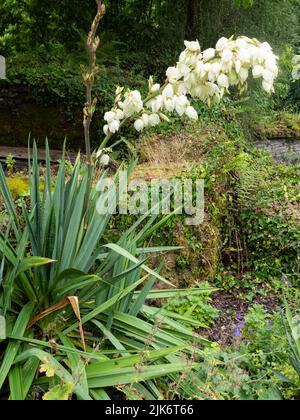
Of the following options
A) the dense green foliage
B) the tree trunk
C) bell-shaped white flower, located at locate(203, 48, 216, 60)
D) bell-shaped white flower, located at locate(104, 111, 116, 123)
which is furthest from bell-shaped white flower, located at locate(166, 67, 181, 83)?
the tree trunk

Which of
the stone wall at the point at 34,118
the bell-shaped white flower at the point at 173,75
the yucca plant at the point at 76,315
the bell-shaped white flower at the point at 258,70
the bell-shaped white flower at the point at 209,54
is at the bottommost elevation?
the yucca plant at the point at 76,315

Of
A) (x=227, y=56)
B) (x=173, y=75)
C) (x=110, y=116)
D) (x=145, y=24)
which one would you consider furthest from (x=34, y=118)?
(x=227, y=56)

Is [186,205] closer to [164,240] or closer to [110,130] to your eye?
[164,240]

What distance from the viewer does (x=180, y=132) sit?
6000 millimetres

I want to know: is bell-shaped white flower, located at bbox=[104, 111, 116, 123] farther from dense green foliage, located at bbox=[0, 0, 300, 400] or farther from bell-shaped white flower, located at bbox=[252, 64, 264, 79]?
bell-shaped white flower, located at bbox=[252, 64, 264, 79]

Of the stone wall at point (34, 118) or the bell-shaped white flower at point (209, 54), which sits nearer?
the bell-shaped white flower at point (209, 54)

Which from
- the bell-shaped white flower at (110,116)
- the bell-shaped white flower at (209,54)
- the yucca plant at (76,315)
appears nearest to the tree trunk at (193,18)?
the yucca plant at (76,315)

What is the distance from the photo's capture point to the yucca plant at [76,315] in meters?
2.36

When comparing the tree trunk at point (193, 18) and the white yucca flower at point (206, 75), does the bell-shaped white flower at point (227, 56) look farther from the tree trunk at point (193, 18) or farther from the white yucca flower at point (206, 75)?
the tree trunk at point (193, 18)

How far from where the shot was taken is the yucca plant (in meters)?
2.36

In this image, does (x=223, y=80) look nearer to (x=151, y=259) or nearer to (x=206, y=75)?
(x=206, y=75)

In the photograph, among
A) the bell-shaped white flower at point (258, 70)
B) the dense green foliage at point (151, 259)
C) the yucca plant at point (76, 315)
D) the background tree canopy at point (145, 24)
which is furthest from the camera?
the background tree canopy at point (145, 24)

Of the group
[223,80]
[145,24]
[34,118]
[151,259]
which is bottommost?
[151,259]

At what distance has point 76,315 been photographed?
2.41 m
